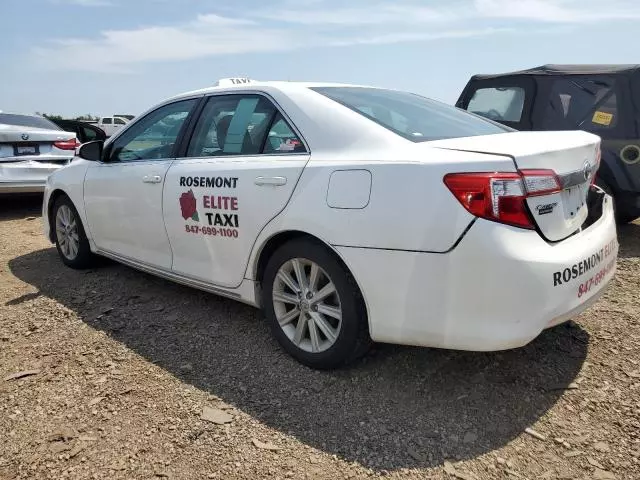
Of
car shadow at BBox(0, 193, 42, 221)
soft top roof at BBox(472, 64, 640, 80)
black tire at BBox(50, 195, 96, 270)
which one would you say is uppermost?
soft top roof at BBox(472, 64, 640, 80)

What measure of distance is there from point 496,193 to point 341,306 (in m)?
0.94

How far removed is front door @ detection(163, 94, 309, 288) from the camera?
9.75ft

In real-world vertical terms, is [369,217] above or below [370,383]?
above

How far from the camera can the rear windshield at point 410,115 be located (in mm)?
2822

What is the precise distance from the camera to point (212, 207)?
3281 millimetres

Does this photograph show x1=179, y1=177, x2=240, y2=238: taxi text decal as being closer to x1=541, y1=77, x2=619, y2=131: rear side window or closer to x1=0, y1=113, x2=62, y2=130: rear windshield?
x1=541, y1=77, x2=619, y2=131: rear side window

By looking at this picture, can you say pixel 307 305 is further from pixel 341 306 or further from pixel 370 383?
pixel 370 383

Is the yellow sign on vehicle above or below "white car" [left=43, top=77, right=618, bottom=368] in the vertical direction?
above

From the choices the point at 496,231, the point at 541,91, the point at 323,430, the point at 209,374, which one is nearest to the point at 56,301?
the point at 209,374

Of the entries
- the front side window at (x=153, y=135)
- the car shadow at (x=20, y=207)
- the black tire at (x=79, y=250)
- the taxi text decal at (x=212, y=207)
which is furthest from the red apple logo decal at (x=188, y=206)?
the car shadow at (x=20, y=207)

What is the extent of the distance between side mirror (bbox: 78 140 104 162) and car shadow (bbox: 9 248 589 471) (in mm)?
1286

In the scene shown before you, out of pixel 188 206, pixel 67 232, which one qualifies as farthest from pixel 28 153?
pixel 188 206

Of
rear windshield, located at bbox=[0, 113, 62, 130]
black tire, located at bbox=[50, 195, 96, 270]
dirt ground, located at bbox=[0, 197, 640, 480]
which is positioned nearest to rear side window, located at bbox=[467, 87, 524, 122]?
dirt ground, located at bbox=[0, 197, 640, 480]

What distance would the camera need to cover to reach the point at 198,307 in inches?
154
